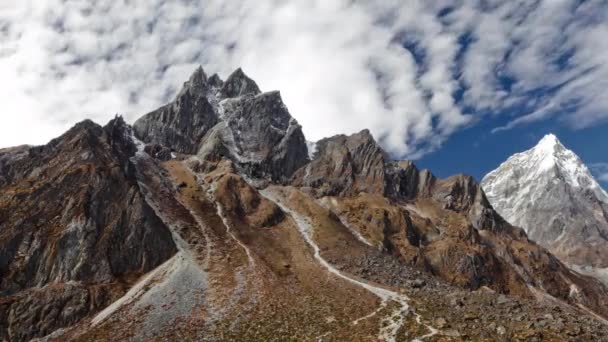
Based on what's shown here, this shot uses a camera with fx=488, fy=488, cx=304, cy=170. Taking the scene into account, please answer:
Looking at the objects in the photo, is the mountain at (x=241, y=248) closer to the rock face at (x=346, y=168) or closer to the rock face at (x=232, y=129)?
the rock face at (x=232, y=129)

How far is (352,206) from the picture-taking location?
12150 centimetres

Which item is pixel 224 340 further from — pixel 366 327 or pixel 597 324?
pixel 597 324

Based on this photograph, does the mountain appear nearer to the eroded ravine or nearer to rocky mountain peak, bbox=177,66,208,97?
the eroded ravine

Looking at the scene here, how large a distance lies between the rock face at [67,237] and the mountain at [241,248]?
237 mm

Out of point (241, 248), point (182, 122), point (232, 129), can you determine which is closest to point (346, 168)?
point (232, 129)

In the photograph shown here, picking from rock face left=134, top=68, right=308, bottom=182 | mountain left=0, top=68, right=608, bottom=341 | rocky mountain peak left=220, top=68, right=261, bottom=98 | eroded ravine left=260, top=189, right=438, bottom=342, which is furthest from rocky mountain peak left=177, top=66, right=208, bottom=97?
eroded ravine left=260, top=189, right=438, bottom=342

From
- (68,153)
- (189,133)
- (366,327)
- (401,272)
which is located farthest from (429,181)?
(366,327)

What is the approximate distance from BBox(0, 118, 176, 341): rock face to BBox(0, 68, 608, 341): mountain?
237 millimetres

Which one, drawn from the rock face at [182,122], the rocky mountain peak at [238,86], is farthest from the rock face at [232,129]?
the rocky mountain peak at [238,86]

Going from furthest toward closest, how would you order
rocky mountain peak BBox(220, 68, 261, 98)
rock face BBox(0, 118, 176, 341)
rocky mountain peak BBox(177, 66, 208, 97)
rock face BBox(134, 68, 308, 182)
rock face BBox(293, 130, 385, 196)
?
rocky mountain peak BBox(220, 68, 261, 98), rocky mountain peak BBox(177, 66, 208, 97), rock face BBox(134, 68, 308, 182), rock face BBox(293, 130, 385, 196), rock face BBox(0, 118, 176, 341)

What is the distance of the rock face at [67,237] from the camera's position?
61.7 metres

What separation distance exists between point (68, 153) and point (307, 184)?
6819 cm

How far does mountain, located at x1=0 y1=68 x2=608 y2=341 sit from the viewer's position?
5197 centimetres

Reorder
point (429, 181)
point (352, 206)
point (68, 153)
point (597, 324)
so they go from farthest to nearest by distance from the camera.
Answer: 1. point (429, 181)
2. point (352, 206)
3. point (68, 153)
4. point (597, 324)
